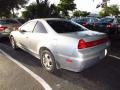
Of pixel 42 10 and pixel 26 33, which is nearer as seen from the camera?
pixel 26 33

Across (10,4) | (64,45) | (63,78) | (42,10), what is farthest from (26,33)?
(10,4)

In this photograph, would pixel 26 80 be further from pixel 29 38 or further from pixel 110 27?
pixel 110 27

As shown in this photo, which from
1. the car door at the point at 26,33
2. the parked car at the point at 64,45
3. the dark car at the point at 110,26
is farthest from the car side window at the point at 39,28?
the dark car at the point at 110,26

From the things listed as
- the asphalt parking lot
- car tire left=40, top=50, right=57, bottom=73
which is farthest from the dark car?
car tire left=40, top=50, right=57, bottom=73

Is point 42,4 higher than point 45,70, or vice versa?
point 42,4

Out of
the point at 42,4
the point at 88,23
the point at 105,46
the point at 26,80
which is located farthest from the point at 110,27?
the point at 26,80

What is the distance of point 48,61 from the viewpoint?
6625 mm

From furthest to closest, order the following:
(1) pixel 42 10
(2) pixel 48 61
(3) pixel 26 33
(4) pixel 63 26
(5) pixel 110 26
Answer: (1) pixel 42 10 → (5) pixel 110 26 → (3) pixel 26 33 → (4) pixel 63 26 → (2) pixel 48 61

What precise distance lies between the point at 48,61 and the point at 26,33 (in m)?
1.70

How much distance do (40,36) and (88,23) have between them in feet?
53.1

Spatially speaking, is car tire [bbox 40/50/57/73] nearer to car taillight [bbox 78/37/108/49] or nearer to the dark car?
car taillight [bbox 78/37/108/49]

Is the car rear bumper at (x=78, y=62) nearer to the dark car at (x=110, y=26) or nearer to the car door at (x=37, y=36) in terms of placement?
the car door at (x=37, y=36)

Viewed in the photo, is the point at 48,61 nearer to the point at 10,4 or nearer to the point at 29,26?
the point at 29,26

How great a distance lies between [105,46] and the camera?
6414 mm
